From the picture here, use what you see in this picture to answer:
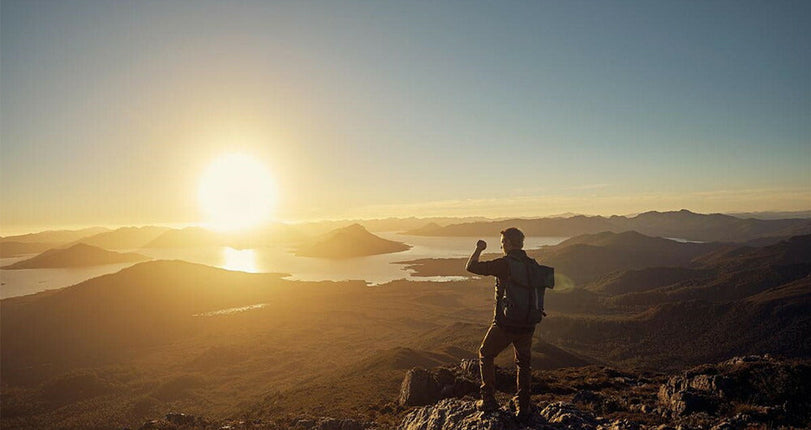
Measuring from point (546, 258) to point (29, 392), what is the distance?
621 ft

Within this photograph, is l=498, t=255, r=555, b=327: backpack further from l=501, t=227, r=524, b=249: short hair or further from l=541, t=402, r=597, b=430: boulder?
l=541, t=402, r=597, b=430: boulder

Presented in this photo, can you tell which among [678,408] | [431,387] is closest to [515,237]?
[678,408]

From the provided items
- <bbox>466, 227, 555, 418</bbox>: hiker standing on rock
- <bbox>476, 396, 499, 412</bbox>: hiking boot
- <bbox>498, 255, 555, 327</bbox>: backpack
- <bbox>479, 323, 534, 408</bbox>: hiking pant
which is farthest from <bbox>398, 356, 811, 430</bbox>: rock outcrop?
<bbox>498, 255, 555, 327</bbox>: backpack

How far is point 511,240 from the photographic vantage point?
24.7 ft

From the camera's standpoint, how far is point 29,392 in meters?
54.8

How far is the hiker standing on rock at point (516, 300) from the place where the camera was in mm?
7238

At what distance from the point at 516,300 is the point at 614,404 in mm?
9232

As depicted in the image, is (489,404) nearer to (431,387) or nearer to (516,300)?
(516,300)

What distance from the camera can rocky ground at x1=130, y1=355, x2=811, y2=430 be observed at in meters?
8.75

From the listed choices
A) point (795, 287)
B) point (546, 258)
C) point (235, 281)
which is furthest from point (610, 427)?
point (546, 258)

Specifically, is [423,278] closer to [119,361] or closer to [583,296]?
[583,296]

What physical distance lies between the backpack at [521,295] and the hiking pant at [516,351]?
13.4 inches

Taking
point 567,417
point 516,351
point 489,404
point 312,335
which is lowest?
point 312,335

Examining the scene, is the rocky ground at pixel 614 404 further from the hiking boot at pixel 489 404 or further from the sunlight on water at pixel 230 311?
the sunlight on water at pixel 230 311
